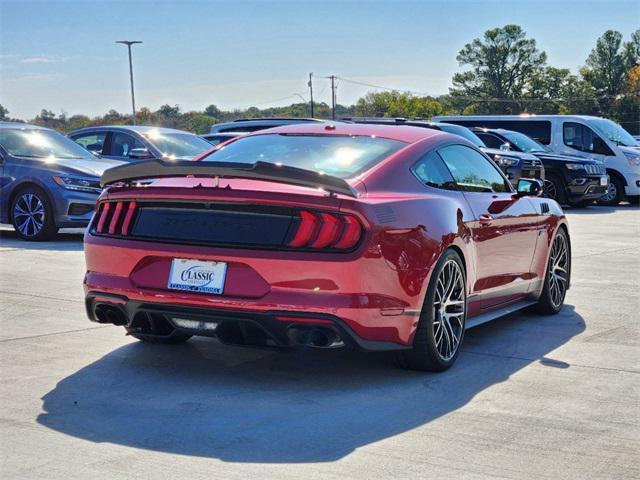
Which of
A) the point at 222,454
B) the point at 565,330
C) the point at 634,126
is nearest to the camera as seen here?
the point at 222,454

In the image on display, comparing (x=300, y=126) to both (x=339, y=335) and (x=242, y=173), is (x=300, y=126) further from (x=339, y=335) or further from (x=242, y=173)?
(x=339, y=335)

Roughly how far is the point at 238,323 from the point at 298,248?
493 mm

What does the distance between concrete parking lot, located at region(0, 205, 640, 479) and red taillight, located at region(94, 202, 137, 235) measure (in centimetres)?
79

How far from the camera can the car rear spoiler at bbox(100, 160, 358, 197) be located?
5.38m

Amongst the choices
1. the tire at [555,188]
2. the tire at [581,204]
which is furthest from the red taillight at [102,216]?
the tire at [581,204]

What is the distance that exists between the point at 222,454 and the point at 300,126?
317 centimetres

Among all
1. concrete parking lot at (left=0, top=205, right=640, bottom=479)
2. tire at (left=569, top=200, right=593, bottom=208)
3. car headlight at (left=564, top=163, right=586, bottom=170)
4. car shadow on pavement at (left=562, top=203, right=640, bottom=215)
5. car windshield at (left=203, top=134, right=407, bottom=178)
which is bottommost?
car shadow on pavement at (left=562, top=203, right=640, bottom=215)

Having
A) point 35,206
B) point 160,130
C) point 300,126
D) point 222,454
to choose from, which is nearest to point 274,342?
point 222,454

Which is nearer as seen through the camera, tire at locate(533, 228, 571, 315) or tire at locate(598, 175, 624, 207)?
tire at locate(533, 228, 571, 315)

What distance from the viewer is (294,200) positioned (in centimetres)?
531

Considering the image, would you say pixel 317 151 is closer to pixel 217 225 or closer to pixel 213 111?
pixel 217 225

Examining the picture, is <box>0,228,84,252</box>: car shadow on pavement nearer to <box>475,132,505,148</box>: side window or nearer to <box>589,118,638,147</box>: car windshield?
<box>475,132,505,148</box>: side window

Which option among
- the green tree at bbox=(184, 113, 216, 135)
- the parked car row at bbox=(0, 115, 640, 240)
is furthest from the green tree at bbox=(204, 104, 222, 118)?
the parked car row at bbox=(0, 115, 640, 240)

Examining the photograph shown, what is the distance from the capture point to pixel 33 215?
13.2 m
